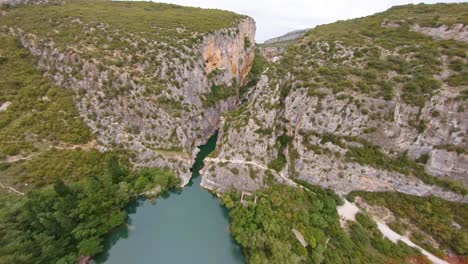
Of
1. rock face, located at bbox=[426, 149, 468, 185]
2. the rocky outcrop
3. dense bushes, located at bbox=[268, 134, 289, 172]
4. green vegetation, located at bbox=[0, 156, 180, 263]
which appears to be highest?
the rocky outcrop

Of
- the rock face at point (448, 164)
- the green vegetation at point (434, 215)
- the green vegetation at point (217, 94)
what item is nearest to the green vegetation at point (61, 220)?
the green vegetation at point (217, 94)

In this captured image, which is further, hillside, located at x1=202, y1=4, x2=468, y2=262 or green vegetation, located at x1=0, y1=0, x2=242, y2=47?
green vegetation, located at x1=0, y1=0, x2=242, y2=47

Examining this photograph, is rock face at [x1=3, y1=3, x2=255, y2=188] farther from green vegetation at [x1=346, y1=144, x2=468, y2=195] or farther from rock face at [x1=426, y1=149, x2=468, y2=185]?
rock face at [x1=426, y1=149, x2=468, y2=185]

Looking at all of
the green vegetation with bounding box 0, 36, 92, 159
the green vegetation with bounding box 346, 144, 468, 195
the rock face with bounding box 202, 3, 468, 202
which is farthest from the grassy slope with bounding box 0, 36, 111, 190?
the green vegetation with bounding box 346, 144, 468, 195

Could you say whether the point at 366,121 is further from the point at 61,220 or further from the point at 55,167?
the point at 55,167

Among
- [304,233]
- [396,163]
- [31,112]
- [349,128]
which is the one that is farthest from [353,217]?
[31,112]

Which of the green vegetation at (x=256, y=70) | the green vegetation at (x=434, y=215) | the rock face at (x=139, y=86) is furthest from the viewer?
the green vegetation at (x=256, y=70)

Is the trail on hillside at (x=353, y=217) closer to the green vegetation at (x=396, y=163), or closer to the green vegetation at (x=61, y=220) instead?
the green vegetation at (x=396, y=163)
